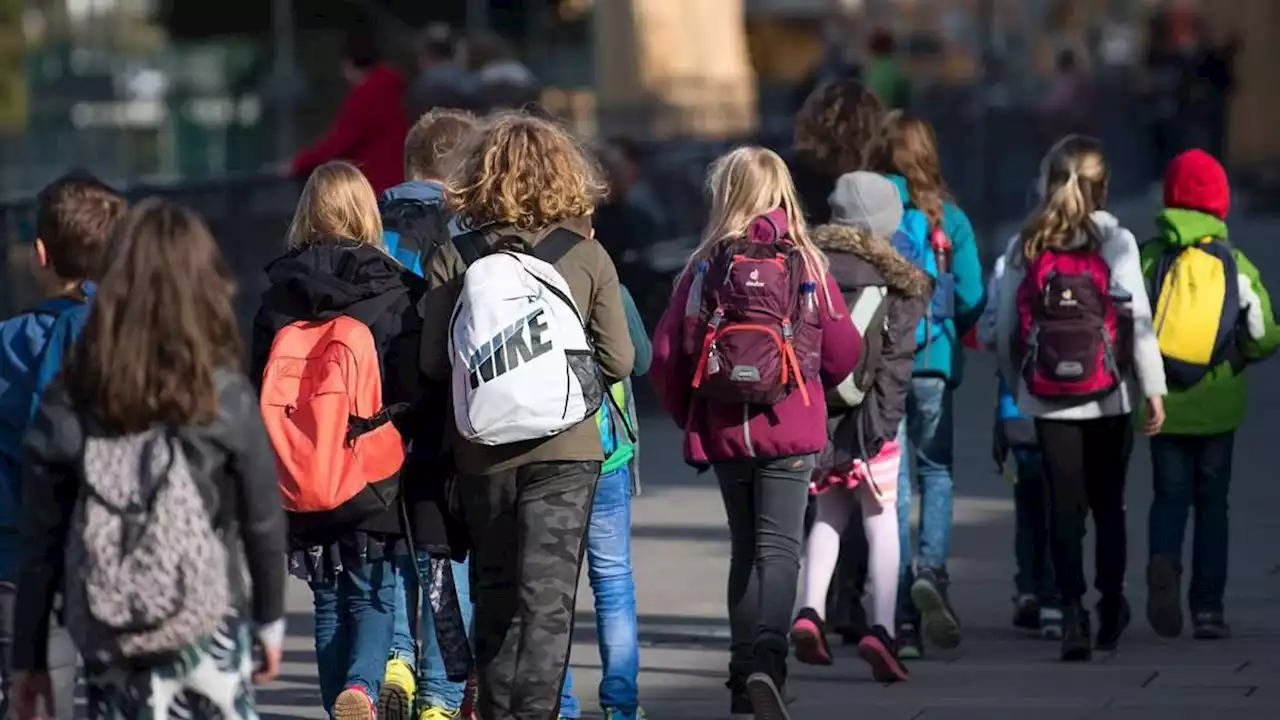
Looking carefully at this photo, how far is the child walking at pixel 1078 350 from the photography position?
8.40 meters

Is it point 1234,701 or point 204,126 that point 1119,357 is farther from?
point 204,126

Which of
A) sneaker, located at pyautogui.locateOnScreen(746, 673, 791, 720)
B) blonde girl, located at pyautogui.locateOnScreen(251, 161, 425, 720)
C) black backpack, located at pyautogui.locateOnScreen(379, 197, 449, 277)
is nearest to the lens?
blonde girl, located at pyautogui.locateOnScreen(251, 161, 425, 720)

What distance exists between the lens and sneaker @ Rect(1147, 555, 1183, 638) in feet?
29.4

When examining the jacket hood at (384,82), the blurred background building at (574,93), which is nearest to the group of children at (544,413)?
the jacket hood at (384,82)

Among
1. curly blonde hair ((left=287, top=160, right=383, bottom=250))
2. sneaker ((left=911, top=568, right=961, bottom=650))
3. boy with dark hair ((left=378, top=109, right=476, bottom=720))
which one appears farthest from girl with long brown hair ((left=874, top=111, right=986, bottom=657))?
curly blonde hair ((left=287, top=160, right=383, bottom=250))

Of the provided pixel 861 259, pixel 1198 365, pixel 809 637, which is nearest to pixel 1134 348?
pixel 1198 365

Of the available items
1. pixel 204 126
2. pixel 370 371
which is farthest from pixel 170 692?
pixel 204 126

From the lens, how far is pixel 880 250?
8094 mm

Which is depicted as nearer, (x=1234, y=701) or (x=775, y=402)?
(x=775, y=402)

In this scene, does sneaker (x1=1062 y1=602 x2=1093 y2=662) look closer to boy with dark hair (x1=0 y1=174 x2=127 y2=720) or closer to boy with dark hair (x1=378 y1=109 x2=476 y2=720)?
boy with dark hair (x1=378 y1=109 x2=476 y2=720)

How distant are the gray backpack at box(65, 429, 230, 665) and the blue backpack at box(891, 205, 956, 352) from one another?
3.85 meters

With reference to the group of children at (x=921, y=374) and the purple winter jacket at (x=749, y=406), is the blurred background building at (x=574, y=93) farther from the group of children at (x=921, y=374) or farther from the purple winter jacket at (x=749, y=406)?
the purple winter jacket at (x=749, y=406)

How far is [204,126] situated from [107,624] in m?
18.0

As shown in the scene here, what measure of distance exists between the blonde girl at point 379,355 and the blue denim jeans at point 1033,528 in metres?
2.91
